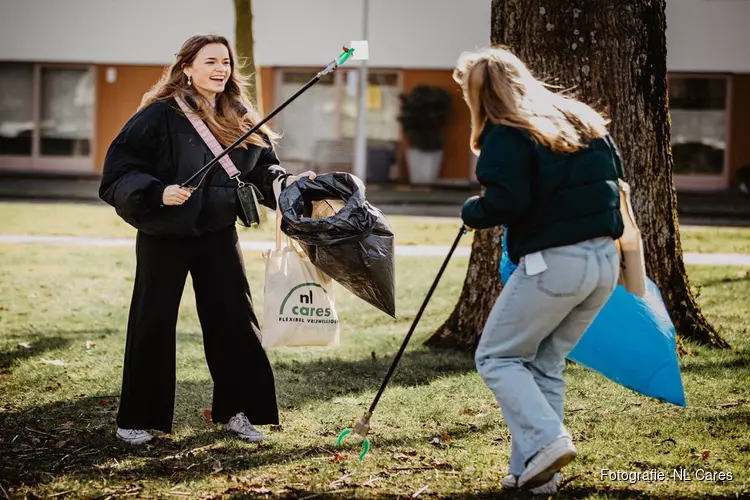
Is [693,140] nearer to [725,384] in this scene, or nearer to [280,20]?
[280,20]

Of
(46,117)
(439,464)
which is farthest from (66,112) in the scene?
(439,464)

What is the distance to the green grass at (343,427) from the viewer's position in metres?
4.44

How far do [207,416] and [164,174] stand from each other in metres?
1.42

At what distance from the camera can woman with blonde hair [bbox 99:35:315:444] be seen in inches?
189

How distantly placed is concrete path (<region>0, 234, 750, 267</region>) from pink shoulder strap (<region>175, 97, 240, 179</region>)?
7.00m

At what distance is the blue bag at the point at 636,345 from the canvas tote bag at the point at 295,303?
0.98 meters

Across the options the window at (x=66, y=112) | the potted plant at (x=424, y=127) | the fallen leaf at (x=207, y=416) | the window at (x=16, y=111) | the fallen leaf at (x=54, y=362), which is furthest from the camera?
the window at (x=16, y=111)

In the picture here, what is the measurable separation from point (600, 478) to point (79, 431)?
2.63 m

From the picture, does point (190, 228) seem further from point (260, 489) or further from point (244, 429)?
point (260, 489)

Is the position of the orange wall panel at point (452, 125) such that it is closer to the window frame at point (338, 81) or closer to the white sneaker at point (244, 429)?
the window frame at point (338, 81)

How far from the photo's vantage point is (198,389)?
6.27 metres

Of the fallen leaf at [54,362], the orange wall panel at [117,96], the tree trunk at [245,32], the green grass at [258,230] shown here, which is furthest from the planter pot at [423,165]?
the fallen leaf at [54,362]

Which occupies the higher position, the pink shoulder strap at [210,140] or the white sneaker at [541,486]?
the pink shoulder strap at [210,140]

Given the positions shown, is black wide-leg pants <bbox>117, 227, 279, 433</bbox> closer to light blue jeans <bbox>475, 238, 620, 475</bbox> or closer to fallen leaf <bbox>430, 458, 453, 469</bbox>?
fallen leaf <bbox>430, 458, 453, 469</bbox>
